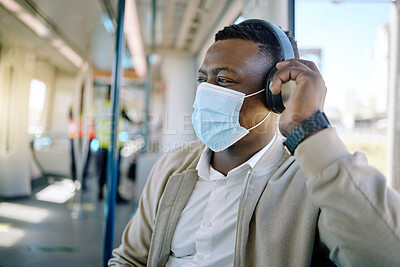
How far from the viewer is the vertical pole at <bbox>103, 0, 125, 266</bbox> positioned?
1785mm

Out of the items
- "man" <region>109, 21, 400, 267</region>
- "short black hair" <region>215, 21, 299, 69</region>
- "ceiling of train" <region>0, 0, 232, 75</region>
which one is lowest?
"man" <region>109, 21, 400, 267</region>

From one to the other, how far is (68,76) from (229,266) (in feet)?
12.7

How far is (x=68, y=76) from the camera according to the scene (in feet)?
13.2

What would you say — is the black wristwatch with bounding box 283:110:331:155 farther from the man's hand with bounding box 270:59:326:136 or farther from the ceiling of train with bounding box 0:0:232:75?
the ceiling of train with bounding box 0:0:232:75

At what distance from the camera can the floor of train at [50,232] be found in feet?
7.73

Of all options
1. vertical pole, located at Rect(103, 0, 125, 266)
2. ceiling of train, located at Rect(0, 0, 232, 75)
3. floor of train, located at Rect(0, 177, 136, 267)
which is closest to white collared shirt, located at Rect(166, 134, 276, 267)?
vertical pole, located at Rect(103, 0, 125, 266)

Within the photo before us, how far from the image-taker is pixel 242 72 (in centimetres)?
104

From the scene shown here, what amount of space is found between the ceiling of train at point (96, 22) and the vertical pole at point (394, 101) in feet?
3.39

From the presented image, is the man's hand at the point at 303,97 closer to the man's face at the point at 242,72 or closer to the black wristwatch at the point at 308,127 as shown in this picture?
the black wristwatch at the point at 308,127

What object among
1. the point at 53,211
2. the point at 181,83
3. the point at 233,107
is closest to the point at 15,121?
the point at 53,211

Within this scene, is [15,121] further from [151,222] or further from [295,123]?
[295,123]

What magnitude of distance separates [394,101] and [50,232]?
3.17 meters

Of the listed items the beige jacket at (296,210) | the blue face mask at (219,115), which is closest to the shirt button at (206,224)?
the beige jacket at (296,210)

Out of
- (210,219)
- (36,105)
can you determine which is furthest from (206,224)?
(36,105)
